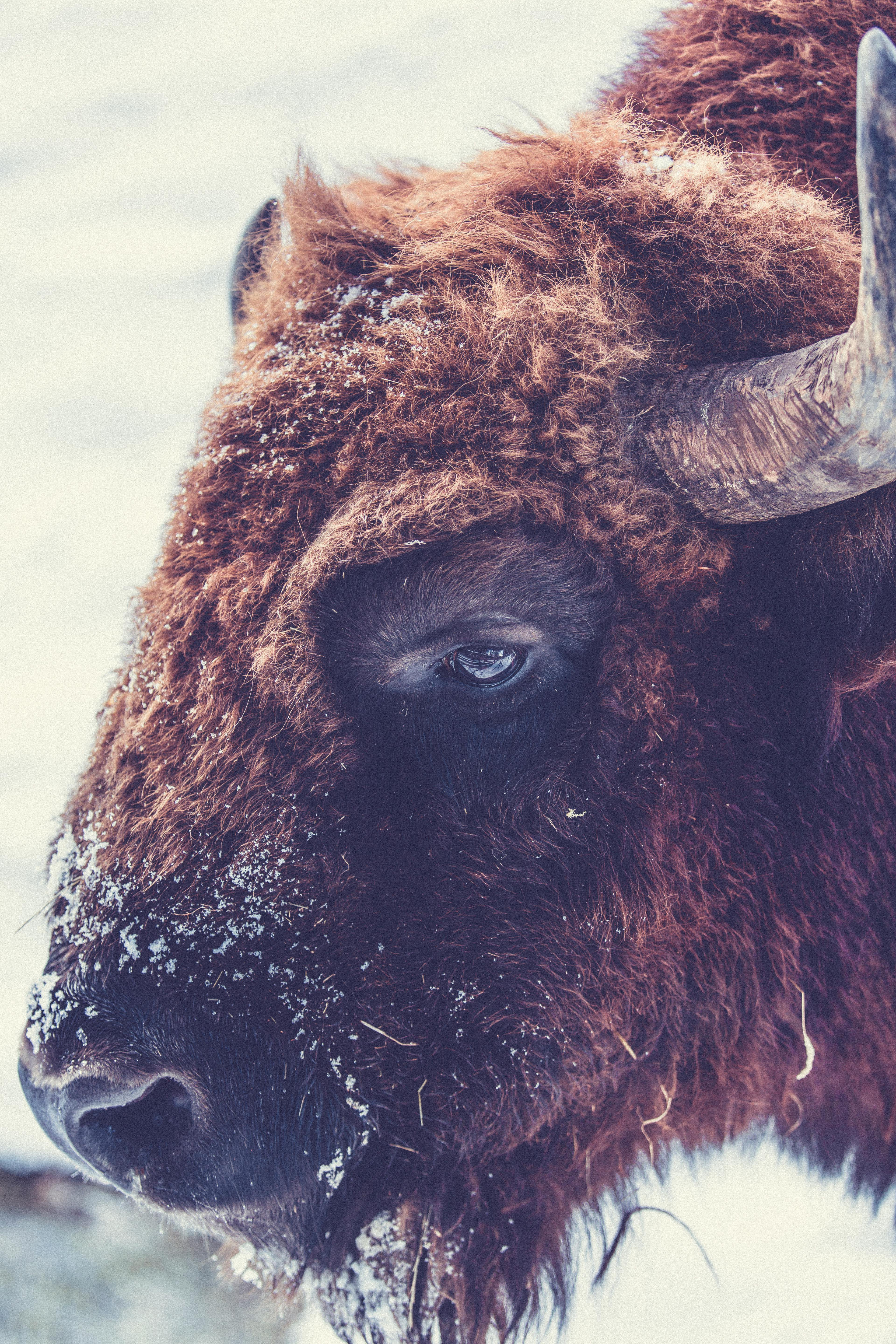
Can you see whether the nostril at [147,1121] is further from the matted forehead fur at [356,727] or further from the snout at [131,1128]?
the matted forehead fur at [356,727]

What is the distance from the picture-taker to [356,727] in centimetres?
152

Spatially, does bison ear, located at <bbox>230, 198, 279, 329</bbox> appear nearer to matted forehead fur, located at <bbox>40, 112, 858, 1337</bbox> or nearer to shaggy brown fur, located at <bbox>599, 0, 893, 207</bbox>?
matted forehead fur, located at <bbox>40, 112, 858, 1337</bbox>

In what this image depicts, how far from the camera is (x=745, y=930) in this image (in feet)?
5.38

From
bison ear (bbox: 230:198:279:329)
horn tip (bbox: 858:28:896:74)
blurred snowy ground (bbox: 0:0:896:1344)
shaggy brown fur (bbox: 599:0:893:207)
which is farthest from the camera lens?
blurred snowy ground (bbox: 0:0:896:1344)

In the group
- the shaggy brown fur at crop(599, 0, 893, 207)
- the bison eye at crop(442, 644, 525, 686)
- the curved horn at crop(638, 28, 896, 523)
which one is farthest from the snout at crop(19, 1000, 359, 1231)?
the shaggy brown fur at crop(599, 0, 893, 207)

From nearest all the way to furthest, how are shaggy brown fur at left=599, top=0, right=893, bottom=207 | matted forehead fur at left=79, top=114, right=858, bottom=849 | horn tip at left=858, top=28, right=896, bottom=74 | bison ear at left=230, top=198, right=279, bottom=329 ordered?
horn tip at left=858, top=28, right=896, bottom=74 < matted forehead fur at left=79, top=114, right=858, bottom=849 < shaggy brown fur at left=599, top=0, right=893, bottom=207 < bison ear at left=230, top=198, right=279, bottom=329

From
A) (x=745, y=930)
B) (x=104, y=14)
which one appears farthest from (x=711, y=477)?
(x=104, y=14)

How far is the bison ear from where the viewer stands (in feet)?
7.25

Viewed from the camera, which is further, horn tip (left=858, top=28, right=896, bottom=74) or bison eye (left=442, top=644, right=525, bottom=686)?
bison eye (left=442, top=644, right=525, bottom=686)

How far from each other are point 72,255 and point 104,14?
5.58 feet

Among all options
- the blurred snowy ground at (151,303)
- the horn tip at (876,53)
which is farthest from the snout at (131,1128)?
the horn tip at (876,53)

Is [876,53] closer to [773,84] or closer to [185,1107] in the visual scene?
[773,84]

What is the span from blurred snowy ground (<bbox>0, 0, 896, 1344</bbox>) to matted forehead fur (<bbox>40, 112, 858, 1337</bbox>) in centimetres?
172

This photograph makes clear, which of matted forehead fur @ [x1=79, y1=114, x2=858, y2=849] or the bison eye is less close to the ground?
matted forehead fur @ [x1=79, y1=114, x2=858, y2=849]
